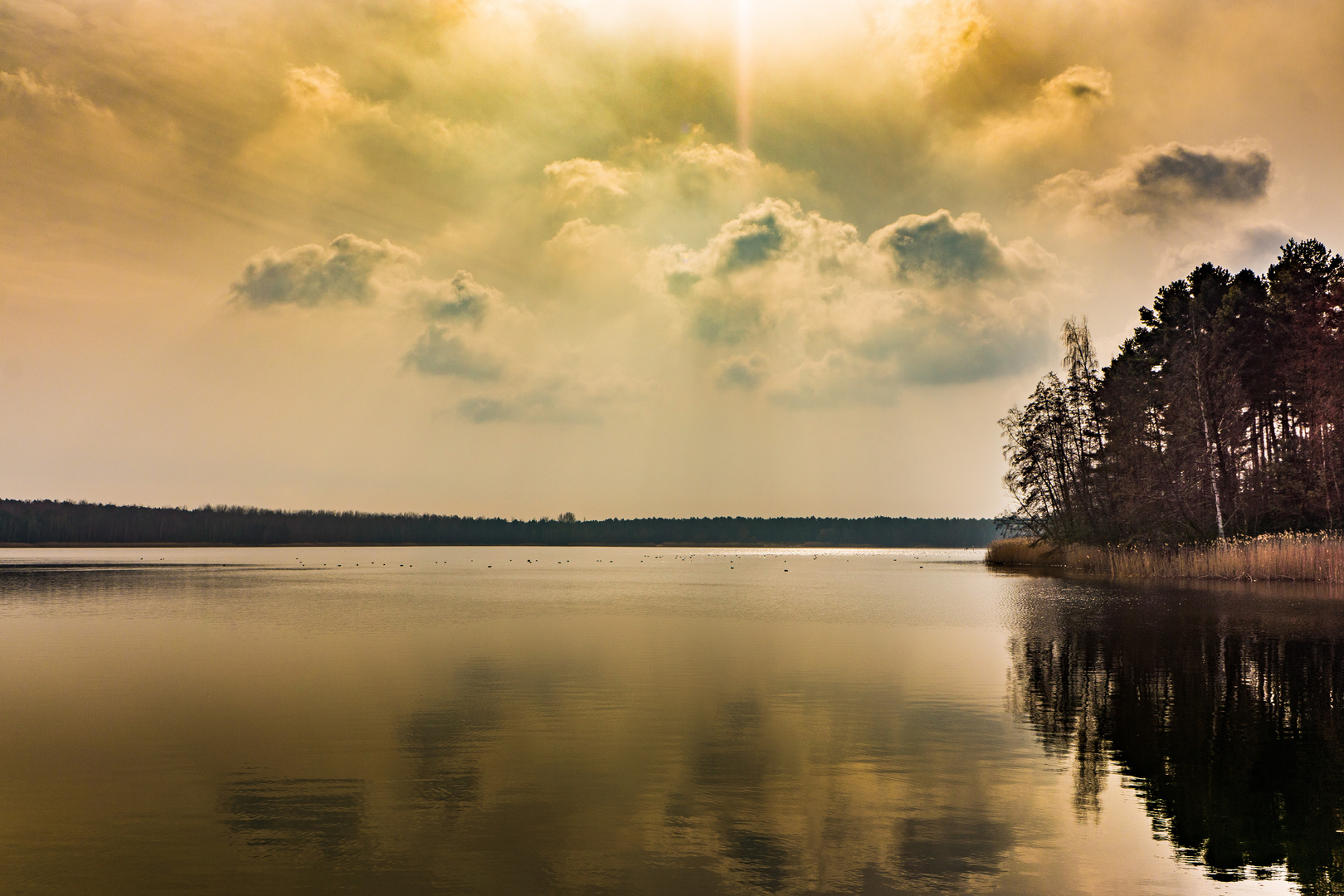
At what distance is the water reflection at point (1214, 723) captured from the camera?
9.27 metres

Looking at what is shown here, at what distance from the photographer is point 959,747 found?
13.4m

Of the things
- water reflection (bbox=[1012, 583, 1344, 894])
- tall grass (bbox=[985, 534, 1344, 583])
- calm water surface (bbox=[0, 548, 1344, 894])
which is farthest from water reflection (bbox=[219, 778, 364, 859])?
tall grass (bbox=[985, 534, 1344, 583])

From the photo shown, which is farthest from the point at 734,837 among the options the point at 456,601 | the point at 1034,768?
the point at 456,601

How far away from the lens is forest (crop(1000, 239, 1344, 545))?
53.4 meters

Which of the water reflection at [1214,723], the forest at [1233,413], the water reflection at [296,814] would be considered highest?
the forest at [1233,413]

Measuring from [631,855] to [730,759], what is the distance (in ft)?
13.5

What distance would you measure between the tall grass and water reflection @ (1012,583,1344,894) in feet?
60.1

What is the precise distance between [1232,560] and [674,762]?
50020 millimetres

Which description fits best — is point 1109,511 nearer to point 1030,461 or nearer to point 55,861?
point 1030,461

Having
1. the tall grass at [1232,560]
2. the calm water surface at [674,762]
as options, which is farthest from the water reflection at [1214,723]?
→ the tall grass at [1232,560]

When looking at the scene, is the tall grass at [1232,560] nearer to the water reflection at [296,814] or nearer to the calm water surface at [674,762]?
the calm water surface at [674,762]

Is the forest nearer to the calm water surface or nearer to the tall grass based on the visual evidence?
the tall grass

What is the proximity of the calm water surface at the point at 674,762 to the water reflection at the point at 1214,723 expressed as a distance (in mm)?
71

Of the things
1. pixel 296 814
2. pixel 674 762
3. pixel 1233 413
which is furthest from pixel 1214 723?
pixel 1233 413
